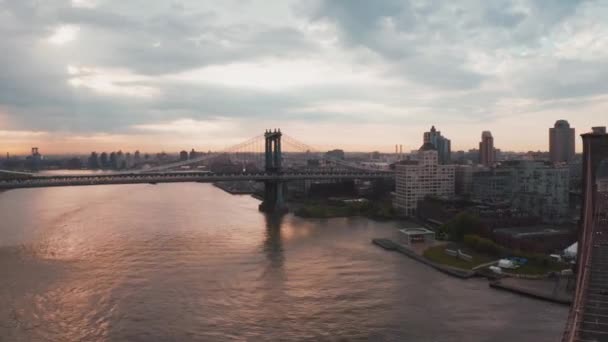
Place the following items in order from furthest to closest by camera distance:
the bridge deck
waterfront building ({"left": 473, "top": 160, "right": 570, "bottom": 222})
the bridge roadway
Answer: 1. waterfront building ({"left": 473, "top": 160, "right": 570, "bottom": 222})
2. the bridge roadway
3. the bridge deck

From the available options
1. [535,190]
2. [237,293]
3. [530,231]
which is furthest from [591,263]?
[535,190]

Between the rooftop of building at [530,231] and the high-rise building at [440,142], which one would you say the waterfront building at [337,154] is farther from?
the rooftop of building at [530,231]

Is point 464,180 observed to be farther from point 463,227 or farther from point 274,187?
point 463,227

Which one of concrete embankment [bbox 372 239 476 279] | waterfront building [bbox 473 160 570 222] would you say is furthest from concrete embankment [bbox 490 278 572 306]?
waterfront building [bbox 473 160 570 222]

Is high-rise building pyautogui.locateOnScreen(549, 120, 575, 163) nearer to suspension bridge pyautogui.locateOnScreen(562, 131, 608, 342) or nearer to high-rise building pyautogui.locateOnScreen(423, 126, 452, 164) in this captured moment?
high-rise building pyautogui.locateOnScreen(423, 126, 452, 164)

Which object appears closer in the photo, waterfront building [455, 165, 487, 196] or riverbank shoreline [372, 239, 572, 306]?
riverbank shoreline [372, 239, 572, 306]

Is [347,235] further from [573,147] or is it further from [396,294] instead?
[573,147]

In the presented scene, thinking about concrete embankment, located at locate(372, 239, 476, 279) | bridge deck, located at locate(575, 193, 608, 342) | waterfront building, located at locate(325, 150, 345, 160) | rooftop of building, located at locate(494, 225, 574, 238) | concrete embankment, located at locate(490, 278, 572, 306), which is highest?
waterfront building, located at locate(325, 150, 345, 160)

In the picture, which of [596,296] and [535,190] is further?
[535,190]
